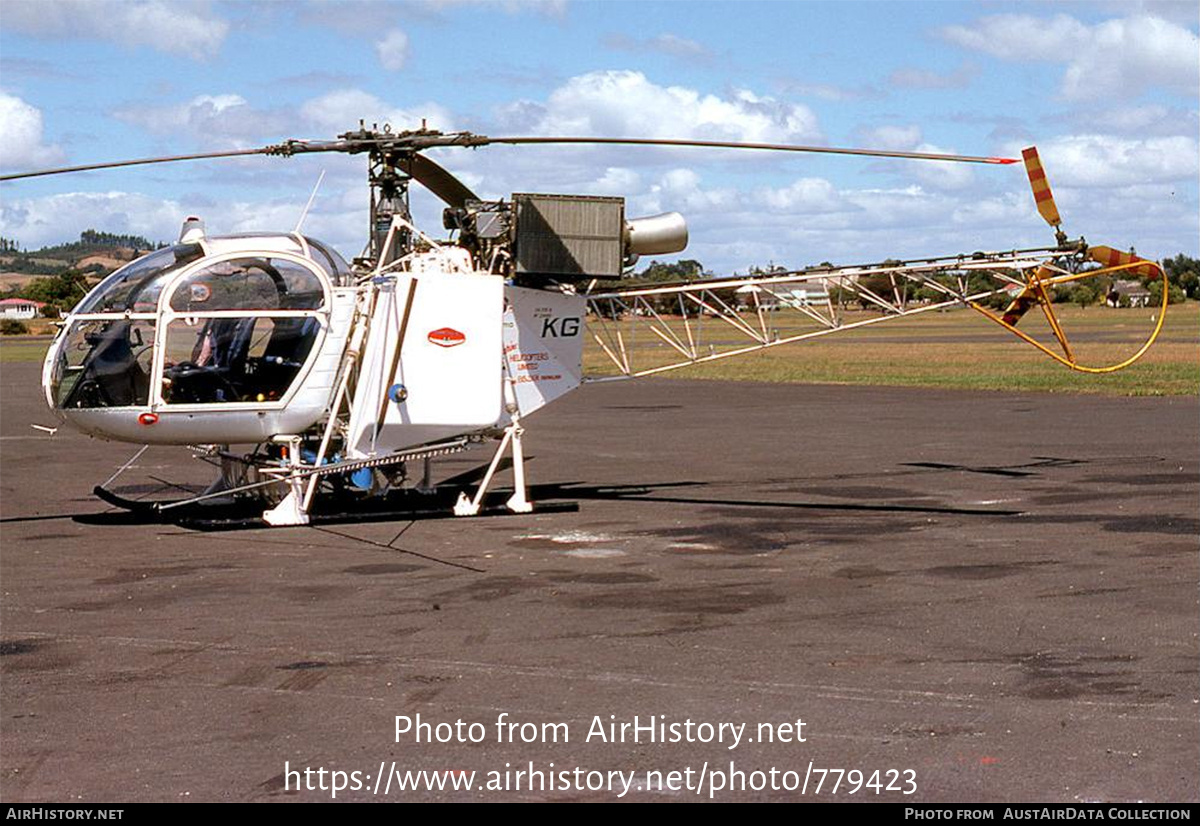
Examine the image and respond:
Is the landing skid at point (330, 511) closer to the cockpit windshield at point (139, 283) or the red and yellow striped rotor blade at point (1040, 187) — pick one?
the cockpit windshield at point (139, 283)

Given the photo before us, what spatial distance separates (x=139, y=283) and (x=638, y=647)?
7.84 meters

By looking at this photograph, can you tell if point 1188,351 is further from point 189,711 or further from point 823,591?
point 189,711

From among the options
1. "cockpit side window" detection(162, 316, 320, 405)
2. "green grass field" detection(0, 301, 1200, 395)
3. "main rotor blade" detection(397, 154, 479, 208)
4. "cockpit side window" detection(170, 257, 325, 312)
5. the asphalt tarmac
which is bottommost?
"green grass field" detection(0, 301, 1200, 395)

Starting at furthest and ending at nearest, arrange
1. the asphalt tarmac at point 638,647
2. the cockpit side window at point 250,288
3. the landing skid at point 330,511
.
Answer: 1. the landing skid at point 330,511
2. the cockpit side window at point 250,288
3. the asphalt tarmac at point 638,647

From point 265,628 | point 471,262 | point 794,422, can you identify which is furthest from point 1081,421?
point 265,628

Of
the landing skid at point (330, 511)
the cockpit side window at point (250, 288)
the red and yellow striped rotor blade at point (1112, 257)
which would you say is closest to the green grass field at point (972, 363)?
the red and yellow striped rotor blade at point (1112, 257)

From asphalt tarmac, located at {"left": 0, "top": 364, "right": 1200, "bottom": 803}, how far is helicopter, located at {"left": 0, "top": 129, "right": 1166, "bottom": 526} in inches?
44.4

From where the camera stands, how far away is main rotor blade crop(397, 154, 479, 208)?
1527 centimetres

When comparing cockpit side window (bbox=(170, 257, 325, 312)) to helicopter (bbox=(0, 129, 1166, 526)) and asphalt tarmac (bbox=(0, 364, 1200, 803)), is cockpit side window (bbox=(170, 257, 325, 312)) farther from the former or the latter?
asphalt tarmac (bbox=(0, 364, 1200, 803))

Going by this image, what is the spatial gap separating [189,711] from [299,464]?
761 cm

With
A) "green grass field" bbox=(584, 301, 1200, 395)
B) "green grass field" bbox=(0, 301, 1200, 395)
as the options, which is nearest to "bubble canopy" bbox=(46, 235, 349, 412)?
"green grass field" bbox=(0, 301, 1200, 395)

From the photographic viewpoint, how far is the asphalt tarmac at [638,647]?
7.12 metres

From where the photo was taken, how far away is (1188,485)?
1786 centimetres

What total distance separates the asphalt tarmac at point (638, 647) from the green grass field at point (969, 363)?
37.0ft
